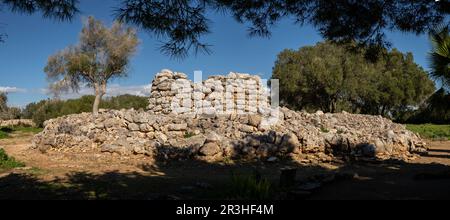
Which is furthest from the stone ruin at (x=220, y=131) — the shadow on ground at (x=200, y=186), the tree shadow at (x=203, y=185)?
the shadow on ground at (x=200, y=186)

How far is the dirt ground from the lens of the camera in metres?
6.87

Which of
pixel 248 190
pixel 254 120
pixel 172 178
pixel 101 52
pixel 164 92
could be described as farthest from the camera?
pixel 101 52

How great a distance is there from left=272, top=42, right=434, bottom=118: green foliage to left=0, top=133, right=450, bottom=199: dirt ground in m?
20.2

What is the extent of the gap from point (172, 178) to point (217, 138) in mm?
3847

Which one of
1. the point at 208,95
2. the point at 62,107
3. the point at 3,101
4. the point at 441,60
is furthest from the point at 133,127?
the point at 3,101

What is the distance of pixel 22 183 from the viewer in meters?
8.26

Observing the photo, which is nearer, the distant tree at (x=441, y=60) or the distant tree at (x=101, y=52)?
the distant tree at (x=441, y=60)

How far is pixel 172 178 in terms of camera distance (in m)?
9.16

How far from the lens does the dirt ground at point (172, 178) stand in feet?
22.5

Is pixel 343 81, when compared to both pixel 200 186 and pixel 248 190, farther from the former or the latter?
pixel 248 190

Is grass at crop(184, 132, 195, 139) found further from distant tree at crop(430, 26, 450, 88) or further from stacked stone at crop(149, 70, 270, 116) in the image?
distant tree at crop(430, 26, 450, 88)

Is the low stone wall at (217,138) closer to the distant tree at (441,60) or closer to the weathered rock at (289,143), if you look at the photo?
the weathered rock at (289,143)

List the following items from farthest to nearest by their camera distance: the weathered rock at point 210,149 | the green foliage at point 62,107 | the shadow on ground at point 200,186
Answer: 1. the green foliage at point 62,107
2. the weathered rock at point 210,149
3. the shadow on ground at point 200,186

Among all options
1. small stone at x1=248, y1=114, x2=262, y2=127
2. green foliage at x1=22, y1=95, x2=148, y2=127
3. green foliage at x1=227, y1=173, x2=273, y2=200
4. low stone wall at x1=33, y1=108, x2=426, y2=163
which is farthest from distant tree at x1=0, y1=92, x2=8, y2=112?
green foliage at x1=227, y1=173, x2=273, y2=200
